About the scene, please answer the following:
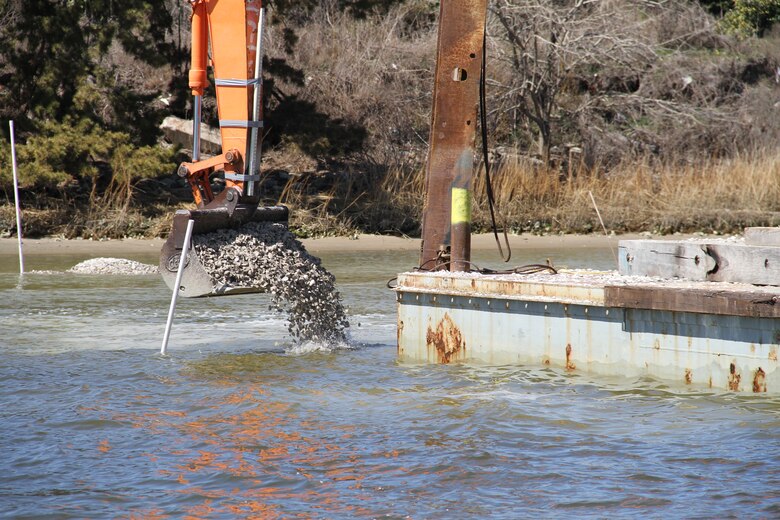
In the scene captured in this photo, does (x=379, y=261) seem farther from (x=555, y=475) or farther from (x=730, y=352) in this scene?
(x=555, y=475)

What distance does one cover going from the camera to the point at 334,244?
68.0 ft

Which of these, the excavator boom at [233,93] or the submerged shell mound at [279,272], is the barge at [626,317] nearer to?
the submerged shell mound at [279,272]

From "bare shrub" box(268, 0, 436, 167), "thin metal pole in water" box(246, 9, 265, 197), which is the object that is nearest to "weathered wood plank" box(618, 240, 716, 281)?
"thin metal pole in water" box(246, 9, 265, 197)

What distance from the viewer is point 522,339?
28.5ft

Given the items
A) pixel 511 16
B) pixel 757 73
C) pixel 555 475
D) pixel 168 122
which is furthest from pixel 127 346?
pixel 757 73

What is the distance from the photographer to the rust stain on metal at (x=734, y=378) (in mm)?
7676

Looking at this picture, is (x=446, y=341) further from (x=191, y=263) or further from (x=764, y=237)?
(x=764, y=237)

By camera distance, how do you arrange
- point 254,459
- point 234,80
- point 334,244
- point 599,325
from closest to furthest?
point 254,459, point 599,325, point 234,80, point 334,244

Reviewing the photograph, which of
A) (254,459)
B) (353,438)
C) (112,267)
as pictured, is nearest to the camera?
(254,459)

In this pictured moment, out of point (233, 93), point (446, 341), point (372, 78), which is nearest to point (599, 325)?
point (446, 341)

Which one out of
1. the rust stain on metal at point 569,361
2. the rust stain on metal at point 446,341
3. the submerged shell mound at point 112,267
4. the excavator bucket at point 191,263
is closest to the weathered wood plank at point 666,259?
the rust stain on metal at point 569,361

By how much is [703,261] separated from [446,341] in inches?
84.4

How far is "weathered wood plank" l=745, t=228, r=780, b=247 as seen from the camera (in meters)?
8.98

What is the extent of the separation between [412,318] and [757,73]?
23828mm
